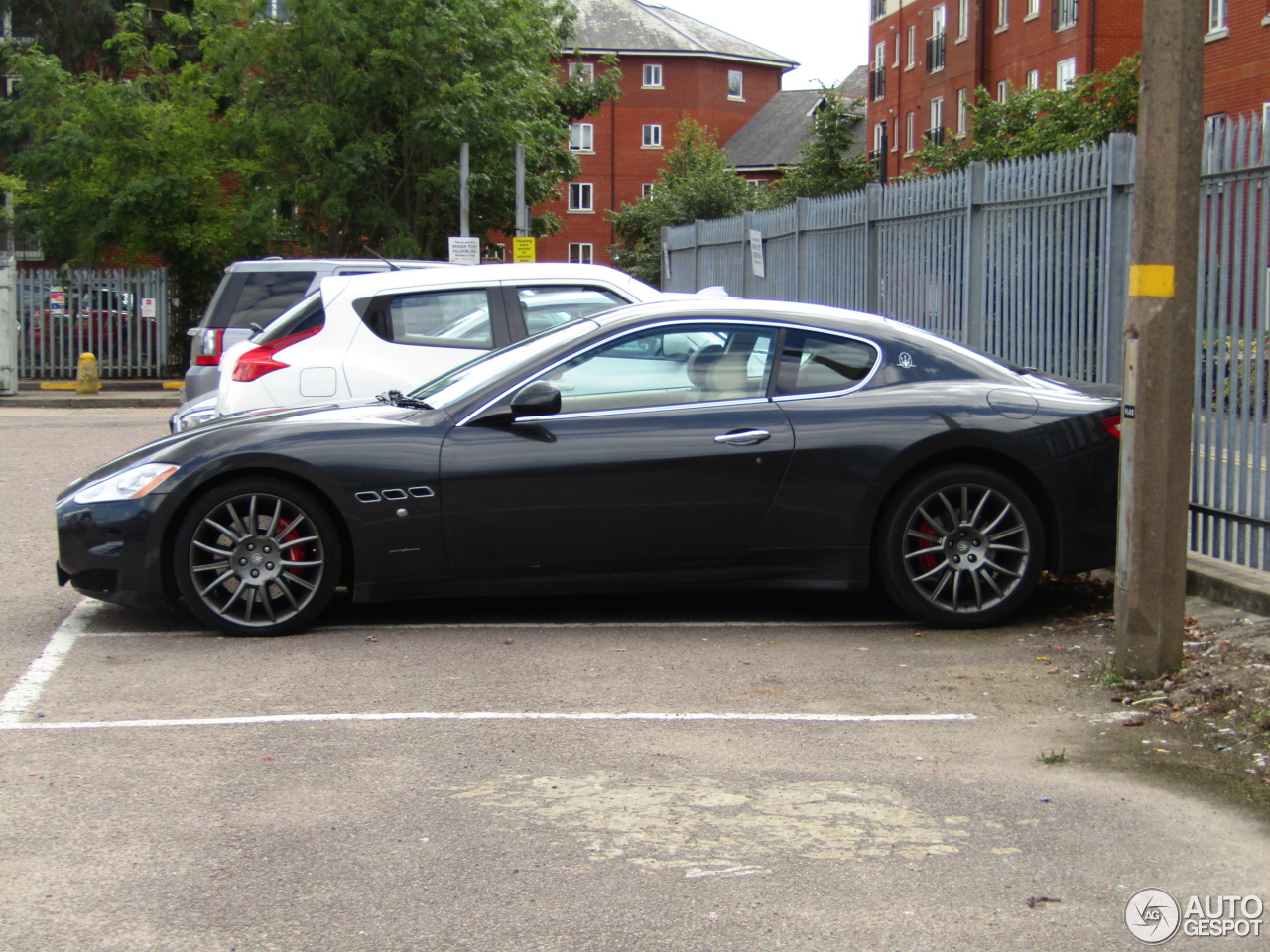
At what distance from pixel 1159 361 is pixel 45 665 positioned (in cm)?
475

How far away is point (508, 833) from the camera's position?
4.22 meters

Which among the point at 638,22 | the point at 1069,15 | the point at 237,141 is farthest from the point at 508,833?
the point at 638,22

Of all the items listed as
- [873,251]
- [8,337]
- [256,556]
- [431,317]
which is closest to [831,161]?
[8,337]

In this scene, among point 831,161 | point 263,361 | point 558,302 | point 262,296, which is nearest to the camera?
point 263,361

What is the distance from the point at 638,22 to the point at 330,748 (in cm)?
7903

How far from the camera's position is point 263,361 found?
988cm

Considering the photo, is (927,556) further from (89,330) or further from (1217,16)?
(1217,16)

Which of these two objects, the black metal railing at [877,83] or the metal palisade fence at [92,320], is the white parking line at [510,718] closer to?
the metal palisade fence at [92,320]

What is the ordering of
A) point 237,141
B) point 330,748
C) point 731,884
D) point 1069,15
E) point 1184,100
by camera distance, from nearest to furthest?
1. point 731,884
2. point 330,748
3. point 1184,100
4. point 237,141
5. point 1069,15

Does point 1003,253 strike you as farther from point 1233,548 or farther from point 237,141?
point 237,141

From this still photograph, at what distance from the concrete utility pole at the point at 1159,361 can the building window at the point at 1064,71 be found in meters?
38.9

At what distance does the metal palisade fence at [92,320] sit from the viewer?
1126 inches

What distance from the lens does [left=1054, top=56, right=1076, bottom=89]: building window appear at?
1667 inches

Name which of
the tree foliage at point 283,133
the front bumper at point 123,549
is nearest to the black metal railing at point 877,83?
the tree foliage at point 283,133
